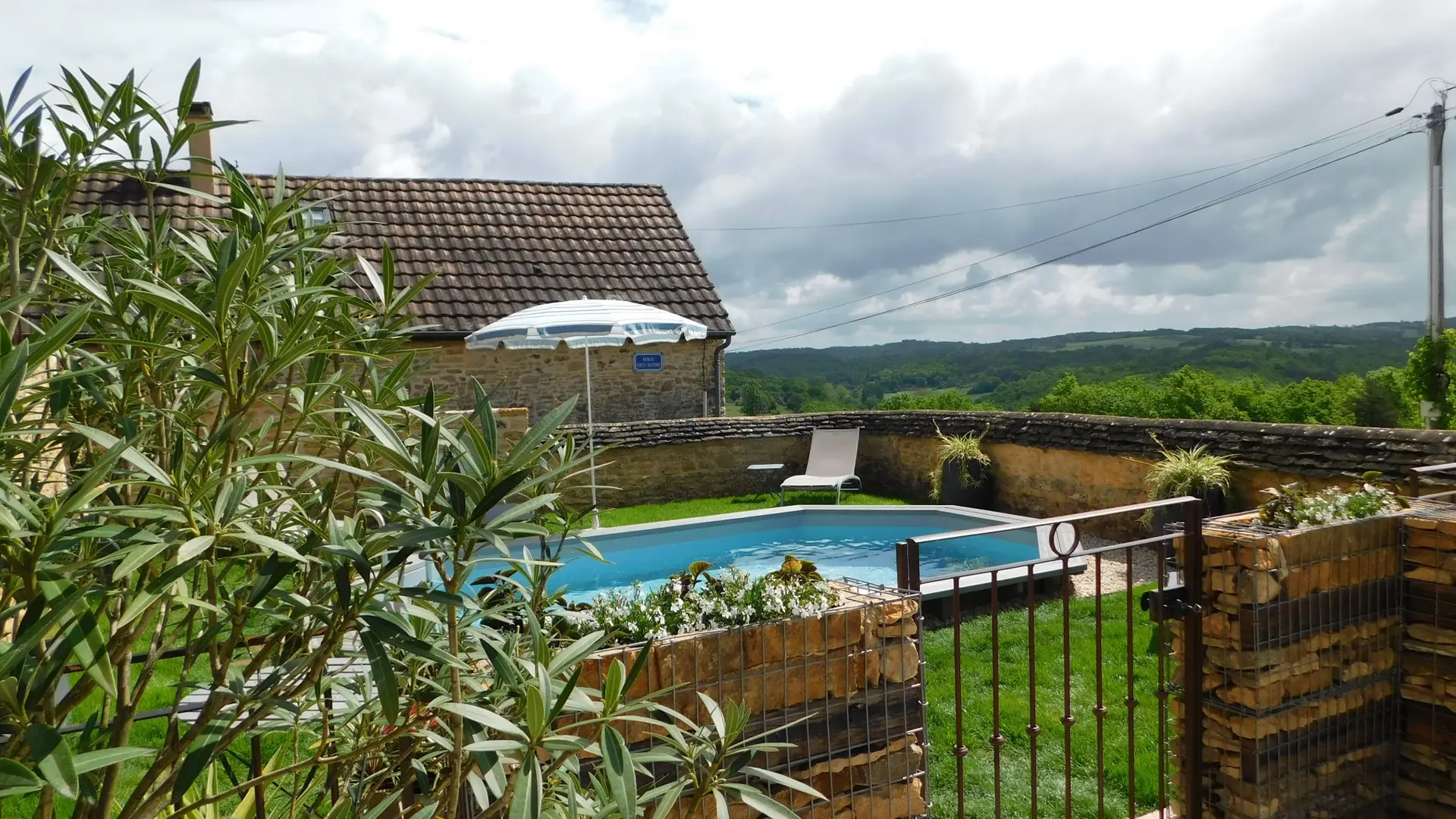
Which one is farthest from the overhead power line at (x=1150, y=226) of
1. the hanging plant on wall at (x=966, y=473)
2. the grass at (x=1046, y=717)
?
the grass at (x=1046, y=717)

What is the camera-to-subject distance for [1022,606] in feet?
21.6

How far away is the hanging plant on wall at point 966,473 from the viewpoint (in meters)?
10.8

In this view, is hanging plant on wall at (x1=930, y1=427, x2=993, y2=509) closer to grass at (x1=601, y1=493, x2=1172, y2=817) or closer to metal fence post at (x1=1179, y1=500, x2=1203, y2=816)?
grass at (x1=601, y1=493, x2=1172, y2=817)

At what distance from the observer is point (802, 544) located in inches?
408

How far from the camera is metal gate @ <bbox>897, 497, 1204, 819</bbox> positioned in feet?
9.34

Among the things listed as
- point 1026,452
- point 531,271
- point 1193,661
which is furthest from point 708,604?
point 531,271

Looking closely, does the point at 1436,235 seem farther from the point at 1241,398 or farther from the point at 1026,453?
the point at 1241,398

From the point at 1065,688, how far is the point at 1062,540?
50cm

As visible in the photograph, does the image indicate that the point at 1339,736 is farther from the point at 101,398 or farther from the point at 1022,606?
the point at 101,398

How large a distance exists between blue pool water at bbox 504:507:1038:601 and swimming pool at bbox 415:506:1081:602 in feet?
0.04

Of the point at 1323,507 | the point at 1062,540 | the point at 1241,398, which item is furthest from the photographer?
the point at 1241,398

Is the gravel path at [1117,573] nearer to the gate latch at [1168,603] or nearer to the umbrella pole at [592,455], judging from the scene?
the gate latch at [1168,603]

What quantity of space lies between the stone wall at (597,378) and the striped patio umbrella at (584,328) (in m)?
3.28

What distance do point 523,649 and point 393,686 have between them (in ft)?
2.59
